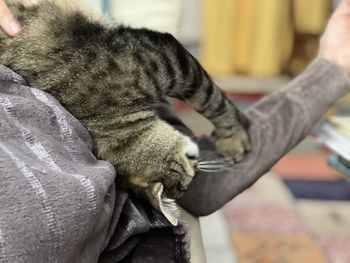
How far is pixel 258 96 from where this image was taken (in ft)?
6.39

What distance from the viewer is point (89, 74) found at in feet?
2.31

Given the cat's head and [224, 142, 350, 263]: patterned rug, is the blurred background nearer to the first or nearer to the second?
[224, 142, 350, 263]: patterned rug

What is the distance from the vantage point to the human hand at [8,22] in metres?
0.70

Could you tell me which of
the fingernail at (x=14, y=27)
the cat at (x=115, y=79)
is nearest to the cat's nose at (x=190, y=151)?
the cat at (x=115, y=79)

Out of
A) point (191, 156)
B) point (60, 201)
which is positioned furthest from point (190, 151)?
point (60, 201)

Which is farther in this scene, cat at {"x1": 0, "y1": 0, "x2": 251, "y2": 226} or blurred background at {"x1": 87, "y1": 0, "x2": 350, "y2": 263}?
blurred background at {"x1": 87, "y1": 0, "x2": 350, "y2": 263}

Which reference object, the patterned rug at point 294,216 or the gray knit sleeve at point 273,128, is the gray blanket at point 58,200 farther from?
the patterned rug at point 294,216

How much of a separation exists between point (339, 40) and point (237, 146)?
0.27 m

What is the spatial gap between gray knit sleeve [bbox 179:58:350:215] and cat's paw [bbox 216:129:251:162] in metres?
0.01

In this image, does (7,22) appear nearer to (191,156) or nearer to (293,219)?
(191,156)

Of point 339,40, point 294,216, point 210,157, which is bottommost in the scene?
point 294,216

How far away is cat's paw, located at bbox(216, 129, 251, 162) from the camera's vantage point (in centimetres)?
89

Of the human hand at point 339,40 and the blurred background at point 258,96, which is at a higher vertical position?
the human hand at point 339,40

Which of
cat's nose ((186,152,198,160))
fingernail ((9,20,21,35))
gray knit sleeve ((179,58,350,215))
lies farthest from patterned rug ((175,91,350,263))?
fingernail ((9,20,21,35))
